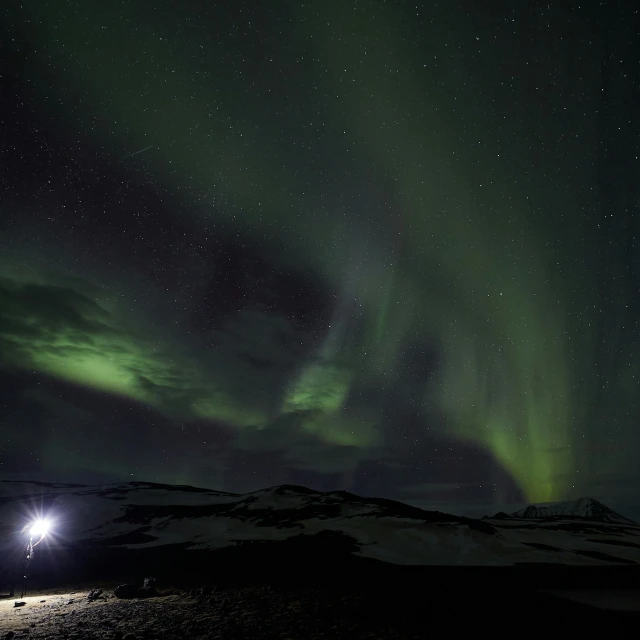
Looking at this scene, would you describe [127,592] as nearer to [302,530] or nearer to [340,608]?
[340,608]

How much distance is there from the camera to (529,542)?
52938mm

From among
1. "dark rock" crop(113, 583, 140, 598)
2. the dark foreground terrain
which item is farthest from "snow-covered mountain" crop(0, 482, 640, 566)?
"dark rock" crop(113, 583, 140, 598)

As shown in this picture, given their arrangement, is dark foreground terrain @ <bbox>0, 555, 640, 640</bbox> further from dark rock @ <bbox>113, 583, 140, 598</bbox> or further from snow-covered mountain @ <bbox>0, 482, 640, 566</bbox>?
snow-covered mountain @ <bbox>0, 482, 640, 566</bbox>

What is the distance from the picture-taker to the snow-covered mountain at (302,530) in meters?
46.2

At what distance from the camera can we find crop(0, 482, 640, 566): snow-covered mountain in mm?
46188

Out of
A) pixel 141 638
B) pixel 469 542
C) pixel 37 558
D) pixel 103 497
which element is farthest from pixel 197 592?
pixel 103 497

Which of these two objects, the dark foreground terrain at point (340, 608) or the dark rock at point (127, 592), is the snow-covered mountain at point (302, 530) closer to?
the dark foreground terrain at point (340, 608)

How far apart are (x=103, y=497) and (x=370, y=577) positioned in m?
101

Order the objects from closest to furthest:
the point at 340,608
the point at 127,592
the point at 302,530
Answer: the point at 340,608
the point at 127,592
the point at 302,530

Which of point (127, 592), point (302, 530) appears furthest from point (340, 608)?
point (302, 530)

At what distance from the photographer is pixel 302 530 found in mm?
62969

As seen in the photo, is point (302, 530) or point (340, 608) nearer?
point (340, 608)

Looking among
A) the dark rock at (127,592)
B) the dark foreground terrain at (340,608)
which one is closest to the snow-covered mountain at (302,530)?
the dark foreground terrain at (340,608)

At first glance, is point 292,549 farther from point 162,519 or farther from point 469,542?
point 162,519
